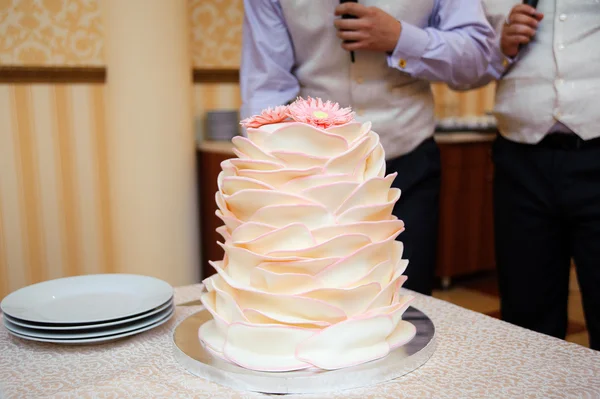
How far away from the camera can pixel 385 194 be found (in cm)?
69

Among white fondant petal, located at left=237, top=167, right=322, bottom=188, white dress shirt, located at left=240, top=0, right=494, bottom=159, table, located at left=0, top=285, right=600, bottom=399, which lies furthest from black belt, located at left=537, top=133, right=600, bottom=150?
white fondant petal, located at left=237, top=167, right=322, bottom=188

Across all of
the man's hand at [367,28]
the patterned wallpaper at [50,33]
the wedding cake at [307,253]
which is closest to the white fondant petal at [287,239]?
the wedding cake at [307,253]

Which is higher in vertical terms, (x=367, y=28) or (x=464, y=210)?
(x=367, y=28)

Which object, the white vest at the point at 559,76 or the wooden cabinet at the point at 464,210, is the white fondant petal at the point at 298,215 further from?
the wooden cabinet at the point at 464,210

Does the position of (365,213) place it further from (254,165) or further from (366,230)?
(254,165)

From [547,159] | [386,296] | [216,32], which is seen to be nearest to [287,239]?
[386,296]

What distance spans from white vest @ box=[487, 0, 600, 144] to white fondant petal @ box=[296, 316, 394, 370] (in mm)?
823

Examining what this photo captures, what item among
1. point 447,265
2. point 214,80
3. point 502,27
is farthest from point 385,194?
point 447,265

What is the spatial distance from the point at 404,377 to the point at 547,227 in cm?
84

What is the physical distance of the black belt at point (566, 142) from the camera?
127 cm

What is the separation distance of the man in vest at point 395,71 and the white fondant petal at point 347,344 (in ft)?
2.18

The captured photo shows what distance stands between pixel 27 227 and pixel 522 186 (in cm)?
198

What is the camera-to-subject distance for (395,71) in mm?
1351

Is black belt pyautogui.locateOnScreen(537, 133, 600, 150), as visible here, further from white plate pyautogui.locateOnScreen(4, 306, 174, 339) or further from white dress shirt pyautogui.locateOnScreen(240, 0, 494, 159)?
white plate pyautogui.locateOnScreen(4, 306, 174, 339)
